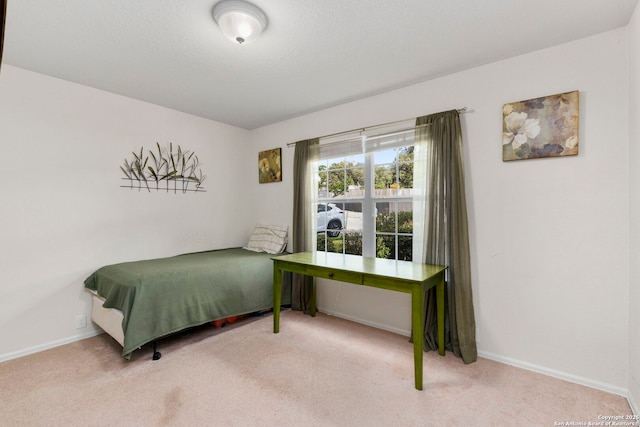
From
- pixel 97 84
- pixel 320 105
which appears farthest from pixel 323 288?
pixel 97 84

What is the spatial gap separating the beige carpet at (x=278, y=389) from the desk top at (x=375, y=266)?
0.70 metres

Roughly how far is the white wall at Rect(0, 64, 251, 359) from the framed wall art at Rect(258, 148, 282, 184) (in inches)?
40.4

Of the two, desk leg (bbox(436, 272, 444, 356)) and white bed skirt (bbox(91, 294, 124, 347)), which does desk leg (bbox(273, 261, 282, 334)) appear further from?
desk leg (bbox(436, 272, 444, 356))

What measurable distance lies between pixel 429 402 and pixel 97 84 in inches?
142

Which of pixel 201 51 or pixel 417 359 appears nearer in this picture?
pixel 417 359

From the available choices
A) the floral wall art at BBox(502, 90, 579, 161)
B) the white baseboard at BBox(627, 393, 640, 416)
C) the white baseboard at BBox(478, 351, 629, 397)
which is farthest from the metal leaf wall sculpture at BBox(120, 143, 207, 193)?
the white baseboard at BBox(627, 393, 640, 416)

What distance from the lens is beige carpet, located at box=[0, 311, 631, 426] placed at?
5.67ft

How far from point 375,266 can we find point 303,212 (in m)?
1.25

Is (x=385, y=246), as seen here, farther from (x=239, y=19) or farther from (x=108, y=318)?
(x=108, y=318)

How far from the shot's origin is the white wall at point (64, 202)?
7.90 ft

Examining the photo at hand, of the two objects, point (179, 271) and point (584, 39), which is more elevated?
point (584, 39)

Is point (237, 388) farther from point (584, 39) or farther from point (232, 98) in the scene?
point (584, 39)

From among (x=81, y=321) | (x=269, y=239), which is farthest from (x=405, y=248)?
(x=81, y=321)

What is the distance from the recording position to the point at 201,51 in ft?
7.11
